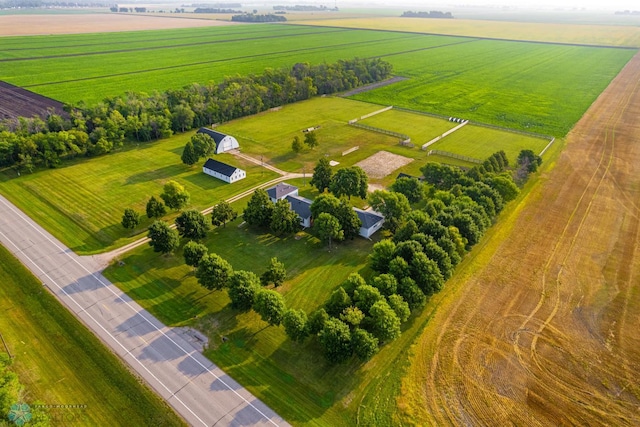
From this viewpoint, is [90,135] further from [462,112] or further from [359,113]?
[462,112]

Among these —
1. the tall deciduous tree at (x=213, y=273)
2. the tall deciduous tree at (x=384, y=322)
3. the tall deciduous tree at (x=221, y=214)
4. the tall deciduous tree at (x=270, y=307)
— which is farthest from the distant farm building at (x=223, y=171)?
the tall deciduous tree at (x=384, y=322)

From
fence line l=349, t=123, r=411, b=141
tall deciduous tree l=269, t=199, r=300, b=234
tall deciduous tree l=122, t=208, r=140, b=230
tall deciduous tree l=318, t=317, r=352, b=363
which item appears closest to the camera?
tall deciduous tree l=318, t=317, r=352, b=363

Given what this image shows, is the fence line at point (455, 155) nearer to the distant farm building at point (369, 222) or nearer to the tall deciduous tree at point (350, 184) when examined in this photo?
the tall deciduous tree at point (350, 184)

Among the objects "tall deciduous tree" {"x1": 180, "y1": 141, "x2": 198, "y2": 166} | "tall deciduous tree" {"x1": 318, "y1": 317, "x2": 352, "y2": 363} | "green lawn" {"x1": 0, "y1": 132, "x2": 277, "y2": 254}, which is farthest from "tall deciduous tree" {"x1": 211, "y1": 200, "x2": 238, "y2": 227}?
"tall deciduous tree" {"x1": 318, "y1": 317, "x2": 352, "y2": 363}

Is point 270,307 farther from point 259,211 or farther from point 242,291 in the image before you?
point 259,211

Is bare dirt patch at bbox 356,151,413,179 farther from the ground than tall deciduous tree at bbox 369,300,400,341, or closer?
closer

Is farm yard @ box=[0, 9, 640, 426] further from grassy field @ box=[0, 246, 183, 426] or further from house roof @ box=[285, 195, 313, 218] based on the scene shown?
grassy field @ box=[0, 246, 183, 426]

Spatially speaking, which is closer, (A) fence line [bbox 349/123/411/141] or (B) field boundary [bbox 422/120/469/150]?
(B) field boundary [bbox 422/120/469/150]
